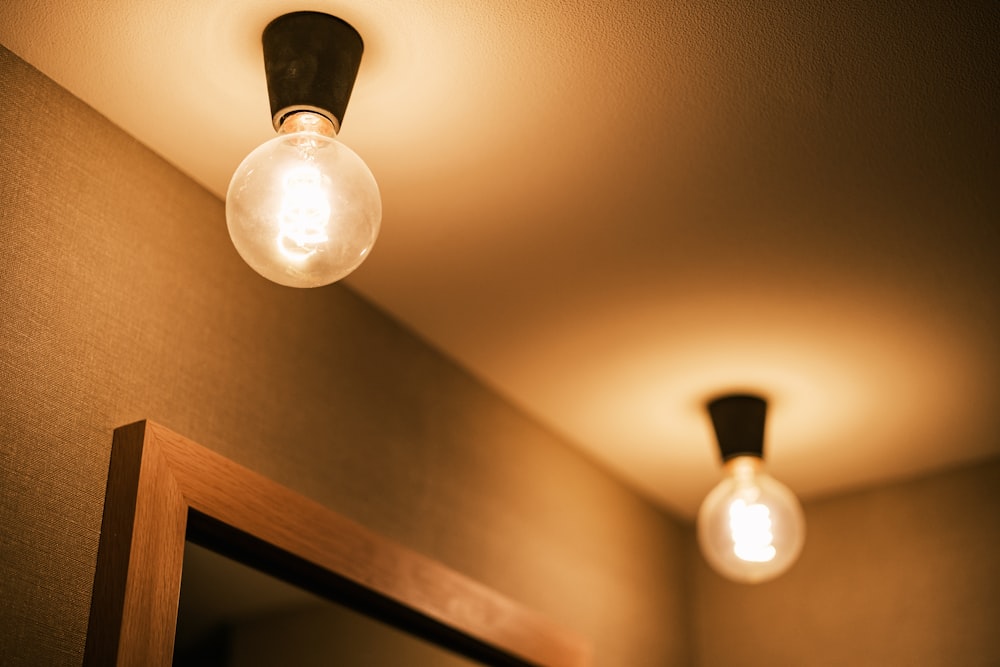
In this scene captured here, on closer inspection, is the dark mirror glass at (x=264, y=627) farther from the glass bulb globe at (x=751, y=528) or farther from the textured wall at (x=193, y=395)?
the glass bulb globe at (x=751, y=528)

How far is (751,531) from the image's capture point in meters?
2.30

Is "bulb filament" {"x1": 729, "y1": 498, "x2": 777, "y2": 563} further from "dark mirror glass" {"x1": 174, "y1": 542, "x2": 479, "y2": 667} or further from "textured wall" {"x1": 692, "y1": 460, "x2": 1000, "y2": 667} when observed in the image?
"dark mirror glass" {"x1": 174, "y1": 542, "x2": 479, "y2": 667}

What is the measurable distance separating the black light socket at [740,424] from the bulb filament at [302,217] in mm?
1282

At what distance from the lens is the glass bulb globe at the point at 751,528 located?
2285mm

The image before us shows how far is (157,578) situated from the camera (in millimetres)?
1463

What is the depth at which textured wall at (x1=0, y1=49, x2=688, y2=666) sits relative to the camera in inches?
56.1

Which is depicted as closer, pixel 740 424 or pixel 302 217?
pixel 302 217

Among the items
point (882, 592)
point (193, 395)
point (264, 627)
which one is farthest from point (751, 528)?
point (193, 395)

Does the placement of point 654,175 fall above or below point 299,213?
above

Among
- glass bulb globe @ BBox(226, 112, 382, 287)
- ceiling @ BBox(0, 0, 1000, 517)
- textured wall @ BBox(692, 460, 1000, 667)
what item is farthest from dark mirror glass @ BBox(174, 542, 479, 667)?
textured wall @ BBox(692, 460, 1000, 667)

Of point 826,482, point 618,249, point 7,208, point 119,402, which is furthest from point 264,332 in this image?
point 826,482

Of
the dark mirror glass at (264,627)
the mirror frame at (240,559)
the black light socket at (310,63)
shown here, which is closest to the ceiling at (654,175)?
the black light socket at (310,63)

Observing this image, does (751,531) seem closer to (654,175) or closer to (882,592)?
(882,592)

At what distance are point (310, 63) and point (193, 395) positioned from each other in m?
0.53
